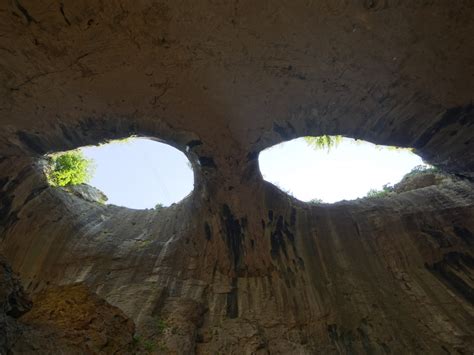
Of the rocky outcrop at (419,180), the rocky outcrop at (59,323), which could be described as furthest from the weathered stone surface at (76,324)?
the rocky outcrop at (419,180)

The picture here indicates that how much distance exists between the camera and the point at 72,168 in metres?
11.9

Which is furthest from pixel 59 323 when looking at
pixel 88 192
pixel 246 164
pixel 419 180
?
pixel 419 180

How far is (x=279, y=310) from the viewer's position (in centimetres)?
762

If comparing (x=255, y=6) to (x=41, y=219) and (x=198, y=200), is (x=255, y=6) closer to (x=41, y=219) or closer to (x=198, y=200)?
(x=198, y=200)

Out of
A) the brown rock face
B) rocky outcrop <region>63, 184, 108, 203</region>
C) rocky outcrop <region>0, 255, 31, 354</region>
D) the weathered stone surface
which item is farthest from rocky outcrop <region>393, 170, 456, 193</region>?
rocky outcrop <region>0, 255, 31, 354</region>

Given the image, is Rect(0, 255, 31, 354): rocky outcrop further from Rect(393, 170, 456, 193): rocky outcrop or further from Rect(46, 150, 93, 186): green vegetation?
Rect(393, 170, 456, 193): rocky outcrop

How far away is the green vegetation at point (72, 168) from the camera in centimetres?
1157

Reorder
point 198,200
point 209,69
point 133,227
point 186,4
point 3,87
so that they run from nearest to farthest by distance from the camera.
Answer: point 186,4 → point 3,87 → point 209,69 → point 198,200 → point 133,227

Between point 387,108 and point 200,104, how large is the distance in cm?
445

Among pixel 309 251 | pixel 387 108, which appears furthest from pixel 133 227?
pixel 387 108

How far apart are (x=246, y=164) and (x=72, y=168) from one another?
23.4 feet

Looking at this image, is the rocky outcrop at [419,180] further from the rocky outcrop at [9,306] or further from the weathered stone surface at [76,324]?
the rocky outcrop at [9,306]

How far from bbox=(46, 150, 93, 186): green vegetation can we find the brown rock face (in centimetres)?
214

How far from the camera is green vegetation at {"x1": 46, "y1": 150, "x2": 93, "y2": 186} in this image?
11.6m
